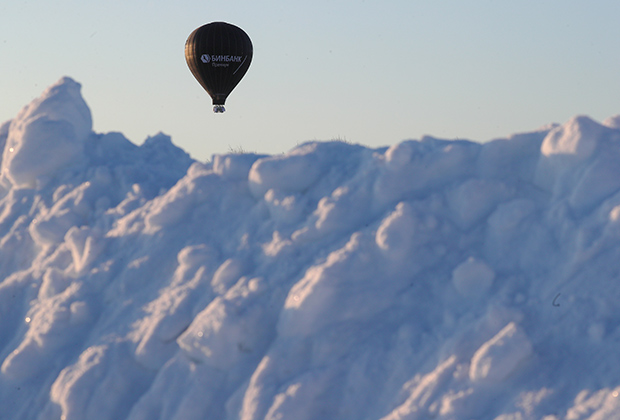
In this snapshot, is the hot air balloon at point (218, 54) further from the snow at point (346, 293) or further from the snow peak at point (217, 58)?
the snow at point (346, 293)

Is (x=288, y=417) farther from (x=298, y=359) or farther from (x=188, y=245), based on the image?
(x=188, y=245)

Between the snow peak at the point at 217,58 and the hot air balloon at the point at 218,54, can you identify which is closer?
the hot air balloon at the point at 218,54

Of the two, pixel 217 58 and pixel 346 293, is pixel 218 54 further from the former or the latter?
pixel 346 293

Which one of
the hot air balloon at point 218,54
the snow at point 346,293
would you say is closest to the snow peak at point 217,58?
the hot air balloon at point 218,54

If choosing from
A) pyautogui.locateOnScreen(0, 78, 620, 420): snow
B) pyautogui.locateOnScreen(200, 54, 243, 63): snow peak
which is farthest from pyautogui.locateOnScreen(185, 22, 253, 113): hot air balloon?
pyautogui.locateOnScreen(0, 78, 620, 420): snow

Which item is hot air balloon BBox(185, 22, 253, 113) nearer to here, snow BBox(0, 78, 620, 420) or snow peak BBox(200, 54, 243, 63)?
snow peak BBox(200, 54, 243, 63)

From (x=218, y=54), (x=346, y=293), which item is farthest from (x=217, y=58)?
(x=346, y=293)
